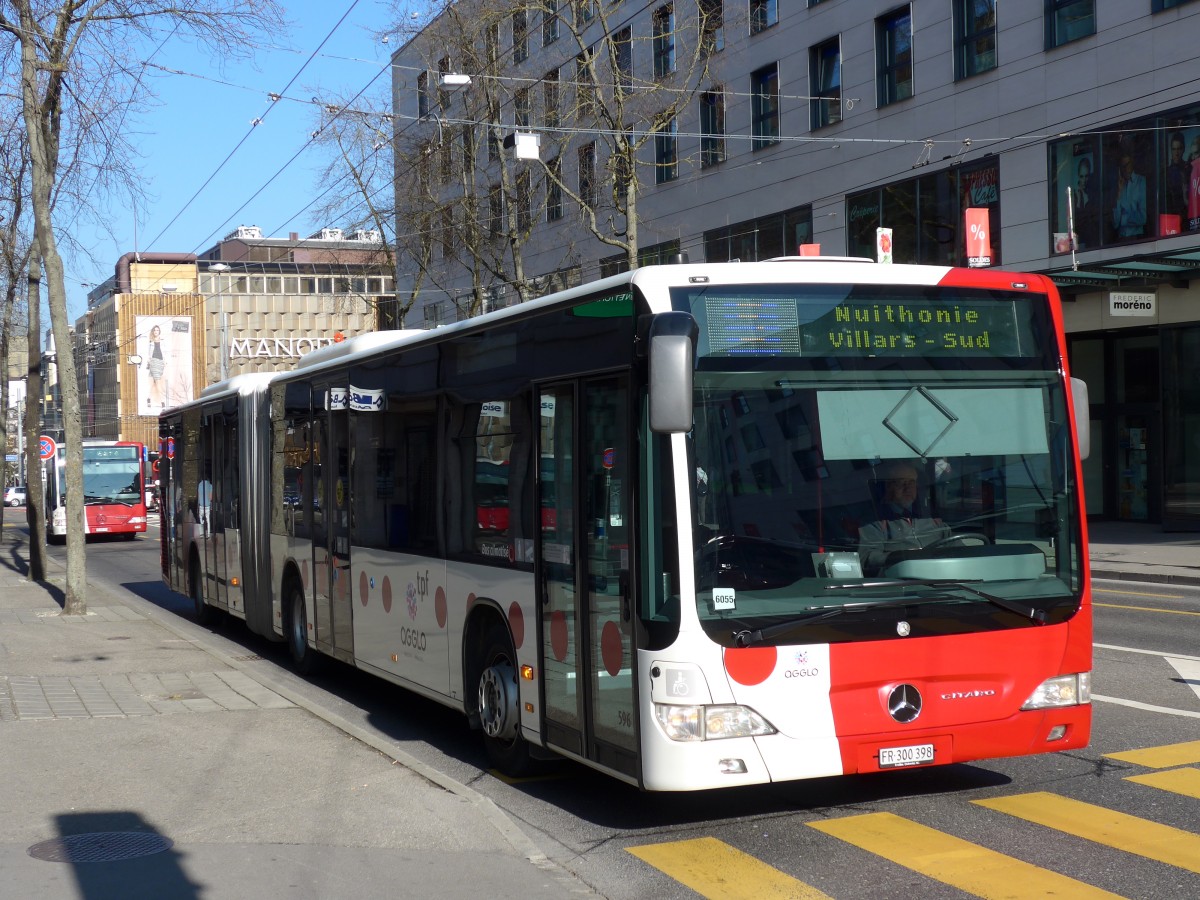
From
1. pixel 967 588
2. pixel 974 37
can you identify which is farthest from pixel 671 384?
pixel 974 37

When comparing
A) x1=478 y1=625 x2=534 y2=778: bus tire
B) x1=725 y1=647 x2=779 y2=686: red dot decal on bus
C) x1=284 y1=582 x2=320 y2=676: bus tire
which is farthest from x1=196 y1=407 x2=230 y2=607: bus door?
x1=725 y1=647 x2=779 y2=686: red dot decal on bus

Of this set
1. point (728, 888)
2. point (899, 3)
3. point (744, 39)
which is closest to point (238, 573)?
point (728, 888)

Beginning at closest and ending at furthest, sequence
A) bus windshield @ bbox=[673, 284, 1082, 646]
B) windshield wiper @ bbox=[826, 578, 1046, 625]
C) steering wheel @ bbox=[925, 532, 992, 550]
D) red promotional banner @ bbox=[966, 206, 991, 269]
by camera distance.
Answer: bus windshield @ bbox=[673, 284, 1082, 646], windshield wiper @ bbox=[826, 578, 1046, 625], steering wheel @ bbox=[925, 532, 992, 550], red promotional banner @ bbox=[966, 206, 991, 269]

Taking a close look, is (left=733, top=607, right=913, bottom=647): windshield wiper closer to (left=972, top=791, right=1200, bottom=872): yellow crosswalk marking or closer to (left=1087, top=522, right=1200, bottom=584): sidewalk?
(left=972, top=791, right=1200, bottom=872): yellow crosswalk marking

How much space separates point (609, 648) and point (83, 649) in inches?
348

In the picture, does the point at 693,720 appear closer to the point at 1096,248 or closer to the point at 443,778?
the point at 443,778

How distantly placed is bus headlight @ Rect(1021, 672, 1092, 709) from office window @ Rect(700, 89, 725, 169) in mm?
29193

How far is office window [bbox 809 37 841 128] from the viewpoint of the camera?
105ft

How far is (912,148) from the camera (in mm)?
29688

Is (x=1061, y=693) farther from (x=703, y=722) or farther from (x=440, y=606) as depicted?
(x=440, y=606)

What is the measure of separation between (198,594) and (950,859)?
44.9 ft

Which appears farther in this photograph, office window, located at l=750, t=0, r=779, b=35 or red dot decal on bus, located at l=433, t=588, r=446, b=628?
office window, located at l=750, t=0, r=779, b=35

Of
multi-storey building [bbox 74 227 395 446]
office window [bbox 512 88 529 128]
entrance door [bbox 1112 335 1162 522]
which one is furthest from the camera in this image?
multi-storey building [bbox 74 227 395 446]

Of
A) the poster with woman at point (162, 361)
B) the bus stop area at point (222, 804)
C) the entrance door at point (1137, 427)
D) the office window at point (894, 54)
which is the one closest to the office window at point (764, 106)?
the office window at point (894, 54)
